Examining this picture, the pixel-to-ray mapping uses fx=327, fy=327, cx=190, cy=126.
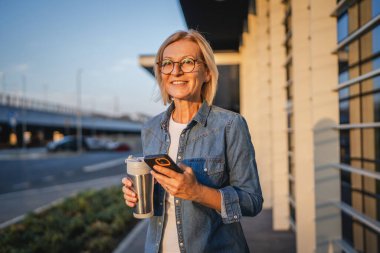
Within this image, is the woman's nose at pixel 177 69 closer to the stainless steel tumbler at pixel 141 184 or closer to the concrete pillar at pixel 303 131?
the stainless steel tumbler at pixel 141 184

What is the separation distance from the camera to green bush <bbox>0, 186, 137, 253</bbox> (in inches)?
180

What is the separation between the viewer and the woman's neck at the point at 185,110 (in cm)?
191

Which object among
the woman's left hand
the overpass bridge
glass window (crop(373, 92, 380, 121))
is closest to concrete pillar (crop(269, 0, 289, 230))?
glass window (crop(373, 92, 380, 121))

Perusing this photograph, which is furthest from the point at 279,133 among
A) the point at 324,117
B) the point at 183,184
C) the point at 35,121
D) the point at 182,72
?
the point at 35,121

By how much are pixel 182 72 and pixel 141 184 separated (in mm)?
652

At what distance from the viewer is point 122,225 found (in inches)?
221

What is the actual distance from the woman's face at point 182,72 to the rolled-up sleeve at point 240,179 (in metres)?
0.32

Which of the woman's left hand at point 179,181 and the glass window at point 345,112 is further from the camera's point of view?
the glass window at point 345,112

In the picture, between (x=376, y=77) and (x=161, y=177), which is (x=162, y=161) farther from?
(x=376, y=77)

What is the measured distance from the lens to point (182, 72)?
1.81m

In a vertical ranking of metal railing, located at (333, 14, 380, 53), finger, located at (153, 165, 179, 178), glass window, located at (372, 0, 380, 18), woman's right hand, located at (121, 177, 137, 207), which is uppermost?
glass window, located at (372, 0, 380, 18)

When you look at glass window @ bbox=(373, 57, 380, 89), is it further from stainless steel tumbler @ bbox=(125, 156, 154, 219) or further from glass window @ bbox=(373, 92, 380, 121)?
stainless steel tumbler @ bbox=(125, 156, 154, 219)

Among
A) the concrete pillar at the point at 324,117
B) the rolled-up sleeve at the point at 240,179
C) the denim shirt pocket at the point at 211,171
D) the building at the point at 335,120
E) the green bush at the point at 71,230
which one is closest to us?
the rolled-up sleeve at the point at 240,179

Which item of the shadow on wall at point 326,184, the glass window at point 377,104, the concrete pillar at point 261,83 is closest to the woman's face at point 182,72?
the shadow on wall at point 326,184
